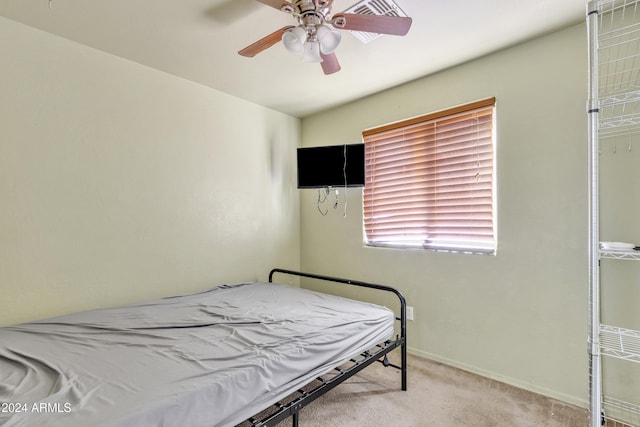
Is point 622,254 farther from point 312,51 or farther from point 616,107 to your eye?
point 312,51

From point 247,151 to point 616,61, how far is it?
2.89 metres

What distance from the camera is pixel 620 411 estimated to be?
69.1 inches

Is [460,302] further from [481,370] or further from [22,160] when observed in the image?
[22,160]

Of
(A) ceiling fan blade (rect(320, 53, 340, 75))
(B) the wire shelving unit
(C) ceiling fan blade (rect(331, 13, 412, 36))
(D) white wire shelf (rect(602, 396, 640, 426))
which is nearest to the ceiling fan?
(C) ceiling fan blade (rect(331, 13, 412, 36))

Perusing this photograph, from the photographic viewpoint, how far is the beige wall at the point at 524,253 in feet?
6.36

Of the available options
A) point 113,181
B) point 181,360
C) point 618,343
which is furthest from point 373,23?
point 113,181

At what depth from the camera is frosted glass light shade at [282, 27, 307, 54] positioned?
1.47 metres

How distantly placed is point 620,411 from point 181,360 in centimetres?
248

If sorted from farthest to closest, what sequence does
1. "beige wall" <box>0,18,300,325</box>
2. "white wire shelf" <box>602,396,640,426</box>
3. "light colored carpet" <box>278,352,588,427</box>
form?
"beige wall" <box>0,18,300,325</box>
"light colored carpet" <box>278,352,588,427</box>
"white wire shelf" <box>602,396,640,426</box>

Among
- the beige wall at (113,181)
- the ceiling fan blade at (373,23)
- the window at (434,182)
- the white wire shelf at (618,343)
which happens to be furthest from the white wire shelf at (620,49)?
the beige wall at (113,181)

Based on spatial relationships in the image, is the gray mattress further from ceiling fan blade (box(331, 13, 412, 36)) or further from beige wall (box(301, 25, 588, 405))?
ceiling fan blade (box(331, 13, 412, 36))

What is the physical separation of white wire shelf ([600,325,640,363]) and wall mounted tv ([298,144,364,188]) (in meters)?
1.86

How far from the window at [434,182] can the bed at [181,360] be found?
0.92m

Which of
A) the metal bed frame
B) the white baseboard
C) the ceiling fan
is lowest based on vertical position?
the white baseboard
